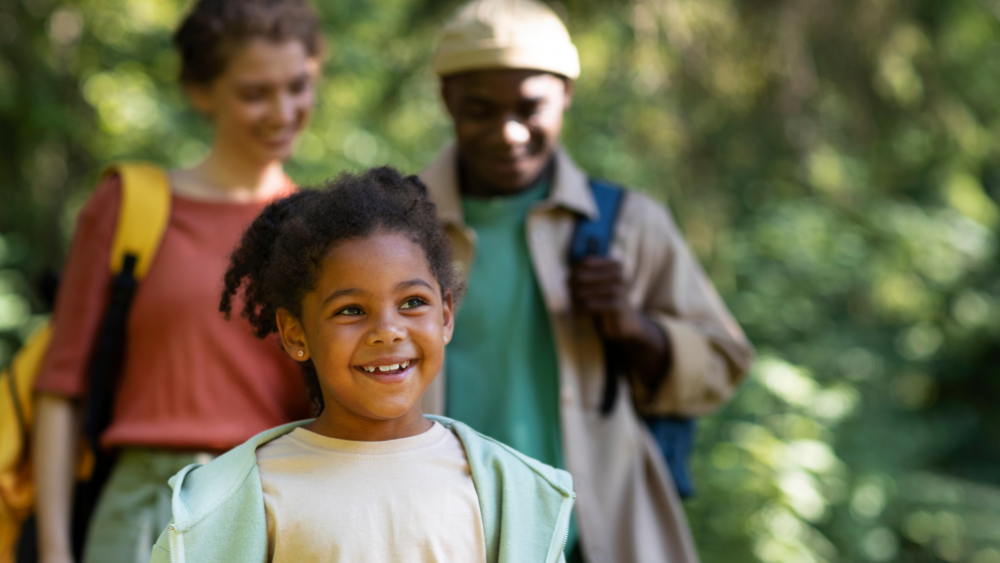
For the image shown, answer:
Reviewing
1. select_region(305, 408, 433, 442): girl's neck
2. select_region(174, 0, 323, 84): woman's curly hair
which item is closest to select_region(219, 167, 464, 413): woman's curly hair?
select_region(305, 408, 433, 442): girl's neck

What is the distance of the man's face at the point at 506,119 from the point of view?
231 cm

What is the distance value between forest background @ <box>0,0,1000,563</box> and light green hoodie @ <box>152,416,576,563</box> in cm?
302

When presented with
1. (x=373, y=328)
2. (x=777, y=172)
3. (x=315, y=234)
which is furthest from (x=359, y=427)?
(x=777, y=172)

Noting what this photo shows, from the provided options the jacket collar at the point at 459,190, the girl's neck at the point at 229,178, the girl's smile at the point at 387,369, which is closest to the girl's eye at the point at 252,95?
the girl's neck at the point at 229,178

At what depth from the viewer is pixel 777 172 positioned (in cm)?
614

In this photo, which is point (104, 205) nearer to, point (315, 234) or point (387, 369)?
point (315, 234)

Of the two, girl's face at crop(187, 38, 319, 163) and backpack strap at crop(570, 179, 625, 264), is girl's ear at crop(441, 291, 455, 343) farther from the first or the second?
girl's face at crop(187, 38, 319, 163)

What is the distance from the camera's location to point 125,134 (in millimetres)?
5109

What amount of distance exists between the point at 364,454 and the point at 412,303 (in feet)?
0.94

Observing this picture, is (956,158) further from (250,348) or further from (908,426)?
(250,348)

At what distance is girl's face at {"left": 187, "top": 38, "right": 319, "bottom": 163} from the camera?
8.27 feet

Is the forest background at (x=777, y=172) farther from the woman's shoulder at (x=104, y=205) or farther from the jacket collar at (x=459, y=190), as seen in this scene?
the woman's shoulder at (x=104, y=205)

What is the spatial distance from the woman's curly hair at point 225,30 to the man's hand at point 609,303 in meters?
1.05

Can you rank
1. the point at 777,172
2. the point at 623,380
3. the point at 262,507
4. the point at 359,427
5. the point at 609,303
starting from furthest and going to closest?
the point at 777,172 < the point at 623,380 < the point at 609,303 < the point at 359,427 < the point at 262,507
